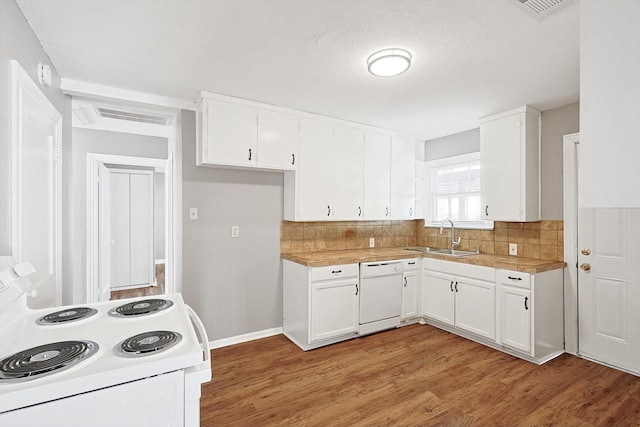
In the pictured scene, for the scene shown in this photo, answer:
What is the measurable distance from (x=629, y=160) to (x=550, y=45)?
153 centimetres

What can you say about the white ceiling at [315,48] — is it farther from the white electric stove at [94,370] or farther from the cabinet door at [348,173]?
the white electric stove at [94,370]

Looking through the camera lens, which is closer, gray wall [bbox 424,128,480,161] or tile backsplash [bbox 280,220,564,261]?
tile backsplash [bbox 280,220,564,261]

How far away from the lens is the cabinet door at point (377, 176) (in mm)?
3980

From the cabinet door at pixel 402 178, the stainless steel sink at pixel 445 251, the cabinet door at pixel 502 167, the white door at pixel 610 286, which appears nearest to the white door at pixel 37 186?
the cabinet door at pixel 402 178

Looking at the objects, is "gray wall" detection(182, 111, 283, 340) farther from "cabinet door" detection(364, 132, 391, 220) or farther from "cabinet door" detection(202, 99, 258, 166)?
"cabinet door" detection(364, 132, 391, 220)

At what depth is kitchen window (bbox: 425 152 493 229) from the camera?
4053mm

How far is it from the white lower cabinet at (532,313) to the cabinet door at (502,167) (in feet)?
2.16

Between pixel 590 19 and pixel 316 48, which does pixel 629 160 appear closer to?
pixel 590 19

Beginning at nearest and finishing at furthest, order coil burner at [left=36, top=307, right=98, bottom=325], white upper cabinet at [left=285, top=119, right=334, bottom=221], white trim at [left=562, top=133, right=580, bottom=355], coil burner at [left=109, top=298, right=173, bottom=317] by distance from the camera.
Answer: coil burner at [left=36, top=307, right=98, bottom=325]
coil burner at [left=109, top=298, right=173, bottom=317]
white trim at [left=562, top=133, right=580, bottom=355]
white upper cabinet at [left=285, top=119, right=334, bottom=221]

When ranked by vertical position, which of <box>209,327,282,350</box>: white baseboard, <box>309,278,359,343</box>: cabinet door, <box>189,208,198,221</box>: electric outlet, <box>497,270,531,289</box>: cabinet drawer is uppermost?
<box>189,208,198,221</box>: electric outlet

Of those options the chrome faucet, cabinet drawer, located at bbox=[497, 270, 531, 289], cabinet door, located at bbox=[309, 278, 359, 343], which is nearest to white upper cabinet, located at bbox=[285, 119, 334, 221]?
cabinet door, located at bbox=[309, 278, 359, 343]

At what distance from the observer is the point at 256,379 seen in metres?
2.66

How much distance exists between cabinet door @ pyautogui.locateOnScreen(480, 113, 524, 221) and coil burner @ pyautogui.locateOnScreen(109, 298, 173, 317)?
323 centimetres

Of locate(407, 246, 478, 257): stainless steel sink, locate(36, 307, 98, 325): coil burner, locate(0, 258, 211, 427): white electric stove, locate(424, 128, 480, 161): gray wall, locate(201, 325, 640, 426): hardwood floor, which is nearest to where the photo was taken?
locate(0, 258, 211, 427): white electric stove
